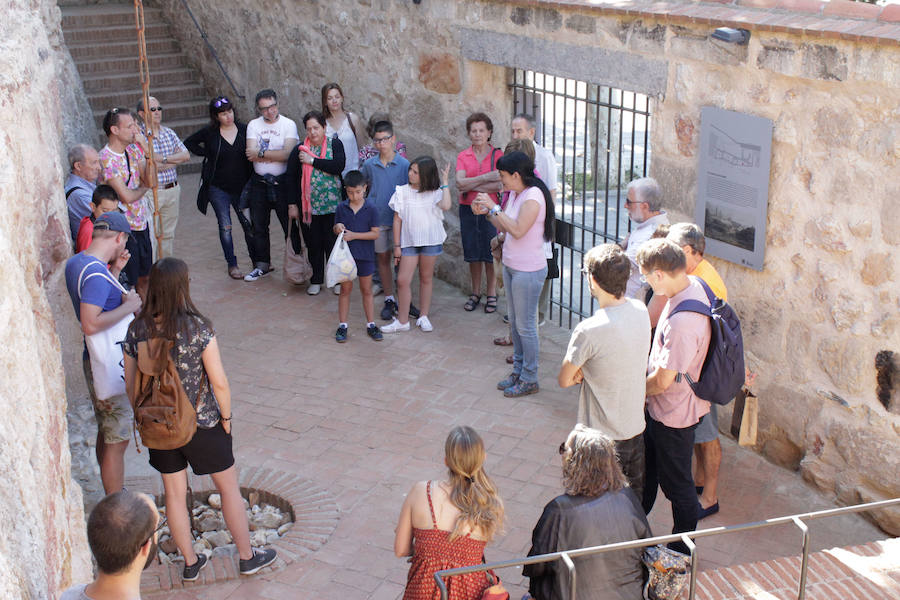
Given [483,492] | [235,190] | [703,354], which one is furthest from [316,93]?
[483,492]

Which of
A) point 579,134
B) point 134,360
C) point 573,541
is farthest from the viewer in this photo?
point 579,134

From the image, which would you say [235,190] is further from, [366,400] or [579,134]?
[579,134]

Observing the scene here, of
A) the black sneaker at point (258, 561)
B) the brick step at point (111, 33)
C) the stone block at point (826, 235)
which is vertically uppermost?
the brick step at point (111, 33)

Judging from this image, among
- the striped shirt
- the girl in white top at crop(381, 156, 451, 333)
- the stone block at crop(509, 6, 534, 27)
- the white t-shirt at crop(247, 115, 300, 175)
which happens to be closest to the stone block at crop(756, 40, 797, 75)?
the stone block at crop(509, 6, 534, 27)

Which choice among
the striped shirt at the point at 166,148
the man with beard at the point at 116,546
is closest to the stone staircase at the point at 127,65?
the striped shirt at the point at 166,148

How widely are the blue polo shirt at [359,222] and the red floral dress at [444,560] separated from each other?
4.31 m

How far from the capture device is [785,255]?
576 centimetres

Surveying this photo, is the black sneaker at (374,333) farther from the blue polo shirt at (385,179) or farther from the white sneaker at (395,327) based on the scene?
the blue polo shirt at (385,179)

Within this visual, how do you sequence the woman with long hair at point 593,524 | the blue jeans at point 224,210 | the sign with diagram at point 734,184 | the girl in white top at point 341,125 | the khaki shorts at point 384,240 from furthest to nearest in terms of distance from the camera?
1. the blue jeans at point 224,210
2. the girl in white top at point 341,125
3. the khaki shorts at point 384,240
4. the sign with diagram at point 734,184
5. the woman with long hair at point 593,524

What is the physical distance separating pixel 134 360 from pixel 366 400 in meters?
2.65

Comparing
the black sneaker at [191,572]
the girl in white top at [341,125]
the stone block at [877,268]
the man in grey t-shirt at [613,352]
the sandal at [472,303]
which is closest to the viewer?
the man in grey t-shirt at [613,352]

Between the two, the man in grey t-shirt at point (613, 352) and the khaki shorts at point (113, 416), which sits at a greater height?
the man in grey t-shirt at point (613, 352)

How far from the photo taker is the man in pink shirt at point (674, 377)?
180 inches

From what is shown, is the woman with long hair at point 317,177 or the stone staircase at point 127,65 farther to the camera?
the stone staircase at point 127,65
